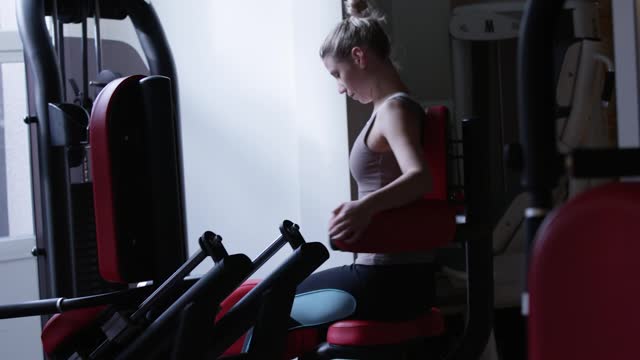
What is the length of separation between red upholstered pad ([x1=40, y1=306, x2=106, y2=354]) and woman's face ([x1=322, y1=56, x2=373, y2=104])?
26.9 inches

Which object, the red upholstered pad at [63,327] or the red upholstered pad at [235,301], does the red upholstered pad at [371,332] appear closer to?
the red upholstered pad at [235,301]

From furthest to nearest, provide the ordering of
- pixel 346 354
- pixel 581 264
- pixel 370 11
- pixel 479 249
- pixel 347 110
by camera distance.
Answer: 1. pixel 347 110
2. pixel 370 11
3. pixel 479 249
4. pixel 346 354
5. pixel 581 264

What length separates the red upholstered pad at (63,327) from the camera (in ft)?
4.91

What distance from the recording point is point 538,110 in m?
0.74

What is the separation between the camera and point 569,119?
2.81 m

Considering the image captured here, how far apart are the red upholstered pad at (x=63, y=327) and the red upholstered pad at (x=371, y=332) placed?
501mm

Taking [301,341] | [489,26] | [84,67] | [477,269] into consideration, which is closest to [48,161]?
[84,67]

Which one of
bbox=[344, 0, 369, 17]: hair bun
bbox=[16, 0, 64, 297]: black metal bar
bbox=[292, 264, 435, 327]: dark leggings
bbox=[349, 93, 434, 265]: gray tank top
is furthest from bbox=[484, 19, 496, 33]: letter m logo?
bbox=[16, 0, 64, 297]: black metal bar

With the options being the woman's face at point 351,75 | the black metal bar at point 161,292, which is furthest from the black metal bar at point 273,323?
the woman's face at point 351,75

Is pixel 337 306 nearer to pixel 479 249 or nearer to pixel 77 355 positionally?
pixel 479 249

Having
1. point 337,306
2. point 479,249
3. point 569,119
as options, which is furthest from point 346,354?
point 569,119

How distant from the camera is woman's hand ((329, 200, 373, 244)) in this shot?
1.19m

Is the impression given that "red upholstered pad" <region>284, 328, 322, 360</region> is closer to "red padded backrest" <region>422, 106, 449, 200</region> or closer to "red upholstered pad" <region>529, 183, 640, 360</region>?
"red padded backrest" <region>422, 106, 449, 200</region>

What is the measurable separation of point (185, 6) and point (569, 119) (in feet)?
5.00
